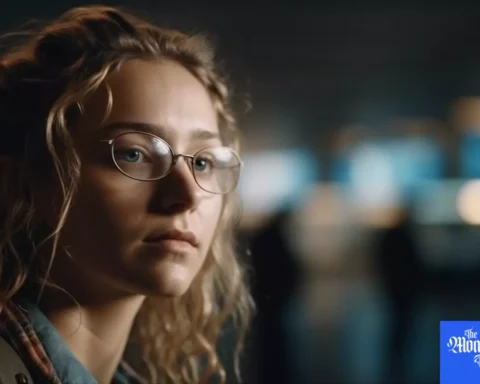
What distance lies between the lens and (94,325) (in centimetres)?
97

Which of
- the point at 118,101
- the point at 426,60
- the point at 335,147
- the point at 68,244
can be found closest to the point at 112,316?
the point at 68,244

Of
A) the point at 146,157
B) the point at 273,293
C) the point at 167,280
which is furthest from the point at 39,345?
the point at 273,293

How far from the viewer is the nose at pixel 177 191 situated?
93 cm

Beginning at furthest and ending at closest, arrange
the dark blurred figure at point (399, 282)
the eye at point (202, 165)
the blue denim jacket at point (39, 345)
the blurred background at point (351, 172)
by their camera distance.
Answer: the dark blurred figure at point (399, 282) → the blurred background at point (351, 172) → the eye at point (202, 165) → the blue denim jacket at point (39, 345)

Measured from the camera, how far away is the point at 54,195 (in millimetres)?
935

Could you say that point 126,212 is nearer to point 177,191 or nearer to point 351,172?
point 177,191

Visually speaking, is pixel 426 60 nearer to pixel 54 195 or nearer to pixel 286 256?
pixel 286 256

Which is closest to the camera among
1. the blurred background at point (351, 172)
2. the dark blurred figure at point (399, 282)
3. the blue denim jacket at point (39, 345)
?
the blue denim jacket at point (39, 345)

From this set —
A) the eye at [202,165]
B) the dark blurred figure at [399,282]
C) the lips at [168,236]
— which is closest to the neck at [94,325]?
the lips at [168,236]

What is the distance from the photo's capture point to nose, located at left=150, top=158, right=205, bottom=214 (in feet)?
3.06

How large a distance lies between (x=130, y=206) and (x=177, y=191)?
69mm

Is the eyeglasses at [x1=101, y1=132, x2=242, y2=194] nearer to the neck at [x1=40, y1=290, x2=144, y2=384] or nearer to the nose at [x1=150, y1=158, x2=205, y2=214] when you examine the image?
the nose at [x1=150, y1=158, x2=205, y2=214]

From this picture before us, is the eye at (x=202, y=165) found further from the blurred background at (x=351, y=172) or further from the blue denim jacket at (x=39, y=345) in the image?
the blue denim jacket at (x=39, y=345)

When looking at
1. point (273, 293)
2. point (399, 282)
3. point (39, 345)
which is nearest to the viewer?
point (39, 345)
